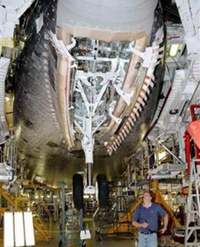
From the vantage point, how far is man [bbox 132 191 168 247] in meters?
5.15

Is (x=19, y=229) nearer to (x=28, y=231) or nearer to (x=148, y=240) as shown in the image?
(x=28, y=231)

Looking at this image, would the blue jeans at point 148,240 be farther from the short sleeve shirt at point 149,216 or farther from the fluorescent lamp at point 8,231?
the fluorescent lamp at point 8,231

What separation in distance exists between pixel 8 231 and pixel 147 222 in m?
2.29

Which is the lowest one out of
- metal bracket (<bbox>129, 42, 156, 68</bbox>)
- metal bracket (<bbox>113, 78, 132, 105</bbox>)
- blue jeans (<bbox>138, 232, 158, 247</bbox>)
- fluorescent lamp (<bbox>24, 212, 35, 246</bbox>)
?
blue jeans (<bbox>138, 232, 158, 247</bbox>)

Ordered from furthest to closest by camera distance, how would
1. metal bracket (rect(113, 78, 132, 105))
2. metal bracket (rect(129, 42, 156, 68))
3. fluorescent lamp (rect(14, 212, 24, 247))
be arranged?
fluorescent lamp (rect(14, 212, 24, 247))
metal bracket (rect(113, 78, 132, 105))
metal bracket (rect(129, 42, 156, 68))

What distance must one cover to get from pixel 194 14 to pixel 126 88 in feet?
4.87

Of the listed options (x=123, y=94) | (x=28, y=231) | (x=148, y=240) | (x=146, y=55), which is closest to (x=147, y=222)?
(x=148, y=240)

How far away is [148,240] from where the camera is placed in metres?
5.16

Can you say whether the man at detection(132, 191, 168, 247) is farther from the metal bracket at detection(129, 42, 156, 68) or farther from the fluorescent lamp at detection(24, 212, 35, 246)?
the metal bracket at detection(129, 42, 156, 68)

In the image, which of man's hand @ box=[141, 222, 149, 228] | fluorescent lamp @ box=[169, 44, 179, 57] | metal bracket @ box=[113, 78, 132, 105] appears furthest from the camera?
fluorescent lamp @ box=[169, 44, 179, 57]

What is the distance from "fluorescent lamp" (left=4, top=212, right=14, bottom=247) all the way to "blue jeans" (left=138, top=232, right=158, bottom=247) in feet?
6.95

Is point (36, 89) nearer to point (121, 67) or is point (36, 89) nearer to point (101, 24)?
point (121, 67)

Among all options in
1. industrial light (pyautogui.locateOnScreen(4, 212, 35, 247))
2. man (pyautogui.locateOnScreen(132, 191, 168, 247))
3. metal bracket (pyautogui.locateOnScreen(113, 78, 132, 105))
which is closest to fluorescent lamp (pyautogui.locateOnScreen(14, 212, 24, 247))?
industrial light (pyautogui.locateOnScreen(4, 212, 35, 247))

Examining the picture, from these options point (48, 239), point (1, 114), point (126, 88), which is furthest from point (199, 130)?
point (48, 239)
